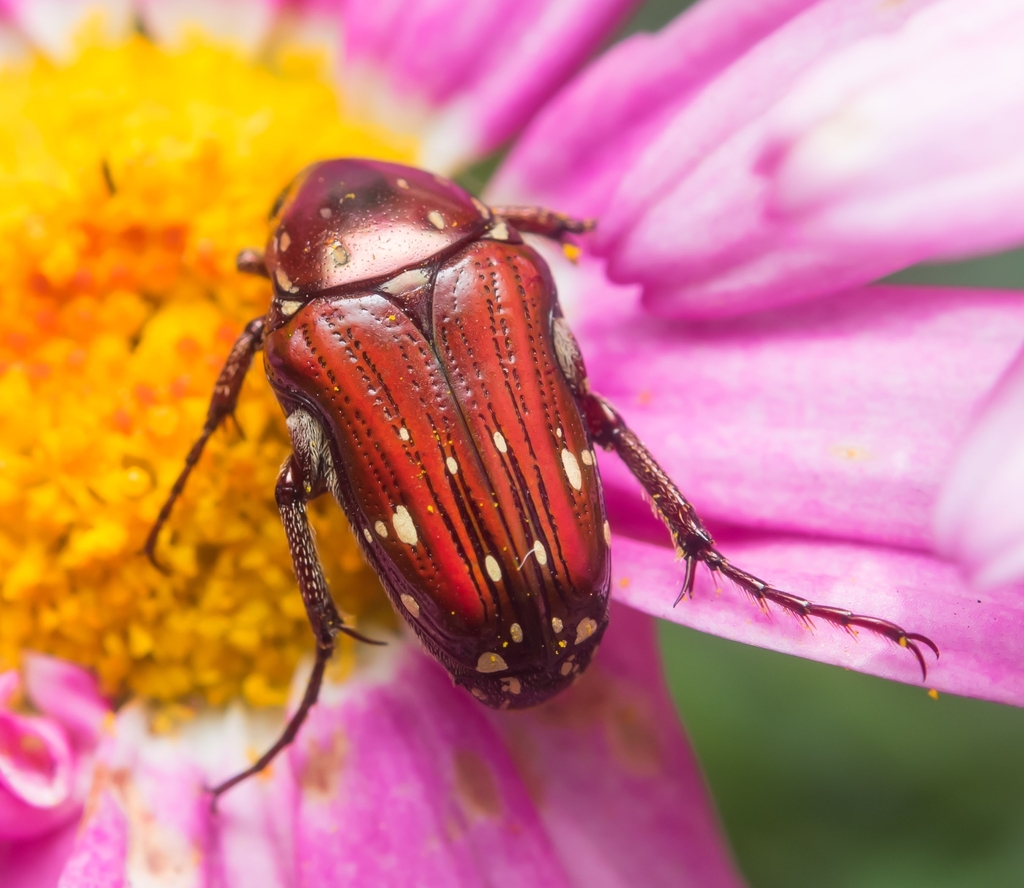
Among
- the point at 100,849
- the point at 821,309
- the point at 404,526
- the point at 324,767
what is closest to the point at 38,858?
the point at 100,849

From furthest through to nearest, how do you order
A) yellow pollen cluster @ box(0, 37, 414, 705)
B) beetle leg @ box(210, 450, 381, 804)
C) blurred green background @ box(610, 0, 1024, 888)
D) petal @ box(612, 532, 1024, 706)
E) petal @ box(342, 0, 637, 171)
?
blurred green background @ box(610, 0, 1024, 888) → petal @ box(342, 0, 637, 171) → yellow pollen cluster @ box(0, 37, 414, 705) → beetle leg @ box(210, 450, 381, 804) → petal @ box(612, 532, 1024, 706)

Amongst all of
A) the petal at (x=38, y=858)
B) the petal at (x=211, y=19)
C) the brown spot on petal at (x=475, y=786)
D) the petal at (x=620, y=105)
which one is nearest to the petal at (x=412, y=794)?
the brown spot on petal at (x=475, y=786)

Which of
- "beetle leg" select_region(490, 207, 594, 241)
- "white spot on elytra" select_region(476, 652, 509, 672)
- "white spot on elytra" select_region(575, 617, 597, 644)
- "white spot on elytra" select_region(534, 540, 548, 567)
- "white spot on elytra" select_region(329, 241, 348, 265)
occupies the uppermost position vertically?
"white spot on elytra" select_region(329, 241, 348, 265)

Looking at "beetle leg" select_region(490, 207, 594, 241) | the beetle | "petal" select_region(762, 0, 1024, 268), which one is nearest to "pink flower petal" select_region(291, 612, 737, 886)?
the beetle

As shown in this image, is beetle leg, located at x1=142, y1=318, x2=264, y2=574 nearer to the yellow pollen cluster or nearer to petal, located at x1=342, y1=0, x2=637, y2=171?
the yellow pollen cluster

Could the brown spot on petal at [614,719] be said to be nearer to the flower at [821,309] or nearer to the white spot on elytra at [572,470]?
the flower at [821,309]

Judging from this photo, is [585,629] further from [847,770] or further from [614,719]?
[847,770]

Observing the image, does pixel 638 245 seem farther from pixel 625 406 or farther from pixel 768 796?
pixel 768 796
